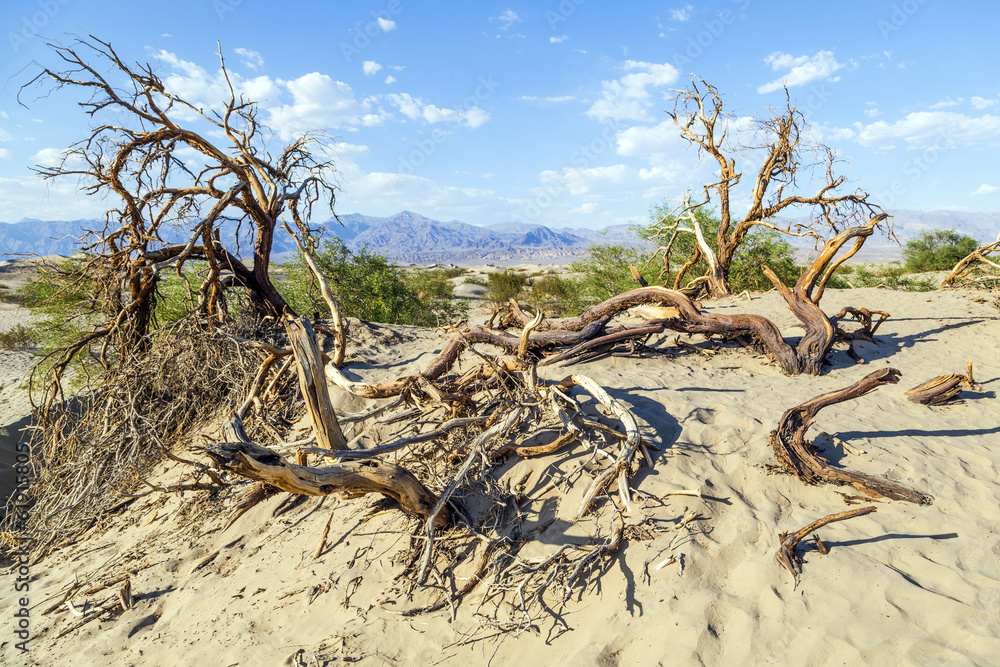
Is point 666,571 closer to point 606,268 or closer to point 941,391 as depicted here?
→ point 941,391

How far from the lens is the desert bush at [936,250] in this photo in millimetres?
16953

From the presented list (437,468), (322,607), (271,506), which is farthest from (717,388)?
(271,506)

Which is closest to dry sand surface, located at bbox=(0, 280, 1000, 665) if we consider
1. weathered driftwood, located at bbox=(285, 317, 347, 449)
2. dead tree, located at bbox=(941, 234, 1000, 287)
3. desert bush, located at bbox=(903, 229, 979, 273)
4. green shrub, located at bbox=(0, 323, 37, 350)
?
weathered driftwood, located at bbox=(285, 317, 347, 449)

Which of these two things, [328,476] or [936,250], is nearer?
[328,476]

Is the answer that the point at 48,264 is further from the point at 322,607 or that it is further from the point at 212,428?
the point at 322,607

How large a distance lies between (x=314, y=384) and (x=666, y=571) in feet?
7.87

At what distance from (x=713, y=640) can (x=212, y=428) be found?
5268 mm

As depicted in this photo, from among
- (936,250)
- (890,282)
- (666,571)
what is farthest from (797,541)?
(936,250)

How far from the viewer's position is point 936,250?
17812 millimetres

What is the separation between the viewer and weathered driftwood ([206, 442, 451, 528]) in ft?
7.72

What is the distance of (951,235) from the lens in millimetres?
19375

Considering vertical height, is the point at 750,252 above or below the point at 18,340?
above

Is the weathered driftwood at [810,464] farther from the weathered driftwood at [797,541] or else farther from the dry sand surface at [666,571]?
the weathered driftwood at [797,541]

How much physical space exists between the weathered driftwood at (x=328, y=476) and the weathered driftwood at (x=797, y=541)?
2.00 metres
